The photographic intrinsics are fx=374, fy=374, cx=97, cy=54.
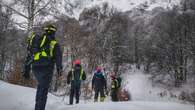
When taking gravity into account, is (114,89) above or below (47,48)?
below

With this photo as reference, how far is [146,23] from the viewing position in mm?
54438

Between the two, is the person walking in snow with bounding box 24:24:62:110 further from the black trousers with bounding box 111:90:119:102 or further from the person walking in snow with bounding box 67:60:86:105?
the black trousers with bounding box 111:90:119:102

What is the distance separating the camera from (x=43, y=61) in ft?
22.4

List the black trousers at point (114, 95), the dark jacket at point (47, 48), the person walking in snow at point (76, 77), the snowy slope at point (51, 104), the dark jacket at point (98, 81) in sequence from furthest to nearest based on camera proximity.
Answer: the black trousers at point (114, 95), the dark jacket at point (98, 81), the person walking in snow at point (76, 77), the snowy slope at point (51, 104), the dark jacket at point (47, 48)

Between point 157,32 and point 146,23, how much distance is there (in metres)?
6.50

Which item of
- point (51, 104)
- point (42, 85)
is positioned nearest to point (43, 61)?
point (42, 85)

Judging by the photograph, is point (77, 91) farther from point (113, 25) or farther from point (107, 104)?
point (113, 25)

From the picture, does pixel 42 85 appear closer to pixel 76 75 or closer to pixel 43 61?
pixel 43 61

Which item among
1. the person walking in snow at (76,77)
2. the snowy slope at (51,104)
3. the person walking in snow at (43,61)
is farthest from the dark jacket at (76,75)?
the person walking in snow at (43,61)

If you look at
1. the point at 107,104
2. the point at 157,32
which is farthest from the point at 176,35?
the point at 107,104

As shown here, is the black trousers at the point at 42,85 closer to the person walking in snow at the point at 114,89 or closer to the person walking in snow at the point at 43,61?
the person walking in snow at the point at 43,61

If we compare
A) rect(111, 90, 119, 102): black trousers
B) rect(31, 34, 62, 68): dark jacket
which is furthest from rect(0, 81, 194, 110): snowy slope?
rect(111, 90, 119, 102): black trousers

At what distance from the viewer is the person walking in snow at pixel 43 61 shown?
6.85 meters

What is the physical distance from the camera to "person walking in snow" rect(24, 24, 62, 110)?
22.5ft
